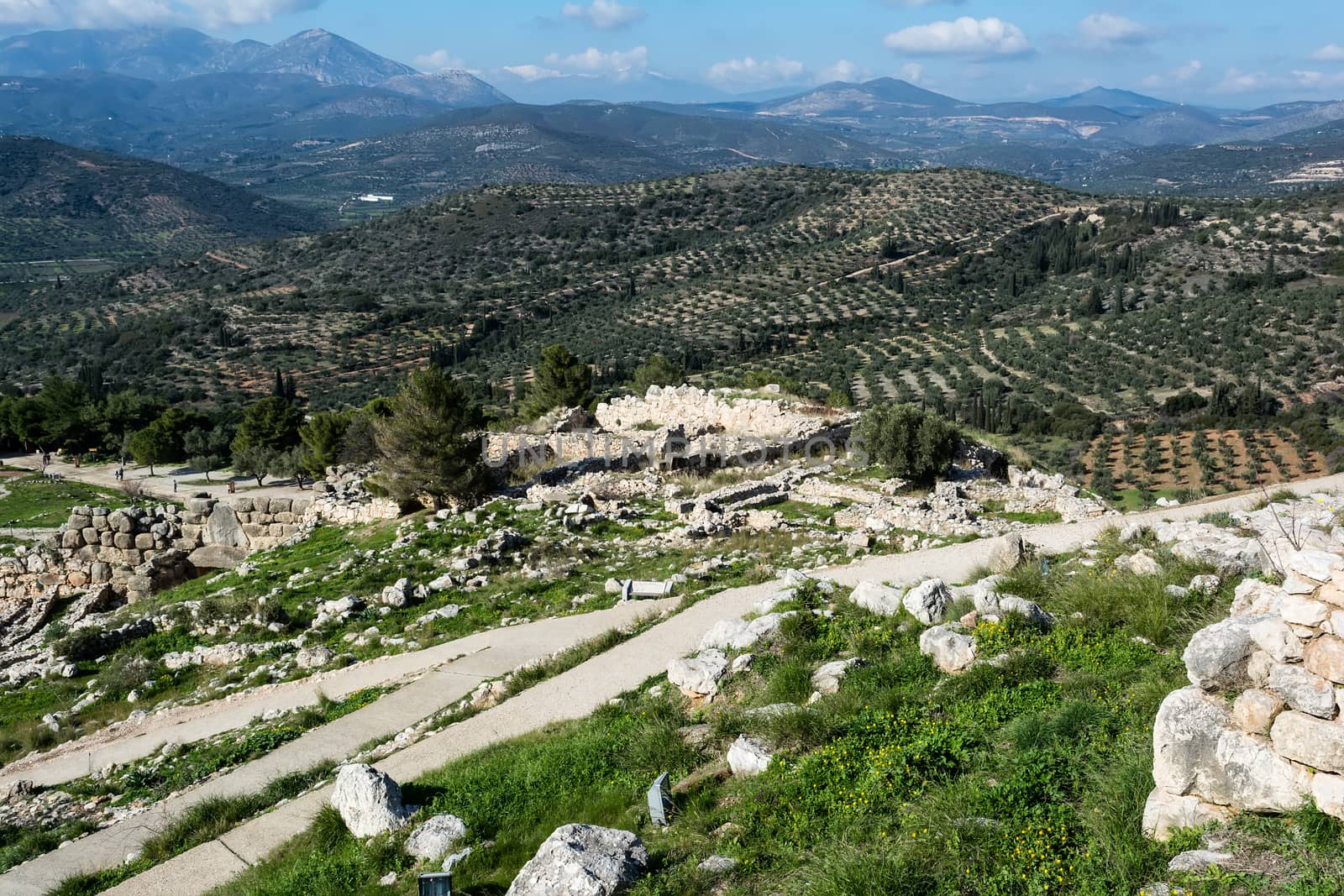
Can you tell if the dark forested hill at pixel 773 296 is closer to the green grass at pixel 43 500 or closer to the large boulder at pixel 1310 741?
the green grass at pixel 43 500

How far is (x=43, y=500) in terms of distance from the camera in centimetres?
3184

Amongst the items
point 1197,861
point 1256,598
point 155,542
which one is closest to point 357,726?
point 1197,861

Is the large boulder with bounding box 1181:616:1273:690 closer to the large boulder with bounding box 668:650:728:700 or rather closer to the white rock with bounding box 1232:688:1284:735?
the white rock with bounding box 1232:688:1284:735

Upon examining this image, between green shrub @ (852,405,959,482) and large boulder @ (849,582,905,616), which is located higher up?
large boulder @ (849,582,905,616)

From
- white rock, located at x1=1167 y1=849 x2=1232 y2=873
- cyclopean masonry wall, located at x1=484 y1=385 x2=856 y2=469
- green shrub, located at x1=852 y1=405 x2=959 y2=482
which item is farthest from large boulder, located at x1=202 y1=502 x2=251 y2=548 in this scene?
white rock, located at x1=1167 y1=849 x2=1232 y2=873

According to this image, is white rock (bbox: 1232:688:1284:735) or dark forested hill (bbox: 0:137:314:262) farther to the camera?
dark forested hill (bbox: 0:137:314:262)

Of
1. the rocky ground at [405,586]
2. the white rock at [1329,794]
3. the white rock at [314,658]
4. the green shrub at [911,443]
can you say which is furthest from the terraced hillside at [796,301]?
the white rock at [1329,794]

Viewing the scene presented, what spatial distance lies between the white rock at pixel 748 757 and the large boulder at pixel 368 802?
268 cm

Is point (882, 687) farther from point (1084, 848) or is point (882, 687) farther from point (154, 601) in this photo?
point (154, 601)

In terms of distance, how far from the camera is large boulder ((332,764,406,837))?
23.7ft

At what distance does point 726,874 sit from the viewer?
18.9ft

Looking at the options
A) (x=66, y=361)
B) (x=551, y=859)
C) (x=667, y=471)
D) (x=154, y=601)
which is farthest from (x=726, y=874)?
(x=66, y=361)

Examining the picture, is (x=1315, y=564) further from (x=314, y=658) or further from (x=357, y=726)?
(x=314, y=658)

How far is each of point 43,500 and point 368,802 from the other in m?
31.5
